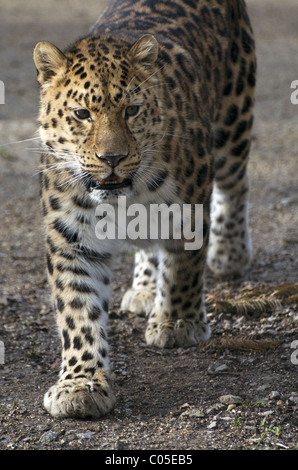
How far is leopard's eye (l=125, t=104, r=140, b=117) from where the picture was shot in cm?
498

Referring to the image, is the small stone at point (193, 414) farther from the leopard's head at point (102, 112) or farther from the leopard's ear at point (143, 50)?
the leopard's ear at point (143, 50)

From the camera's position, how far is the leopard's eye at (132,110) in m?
4.98

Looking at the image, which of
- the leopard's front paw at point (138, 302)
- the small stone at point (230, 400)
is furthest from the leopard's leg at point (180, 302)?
the small stone at point (230, 400)

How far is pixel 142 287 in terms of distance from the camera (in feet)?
22.2

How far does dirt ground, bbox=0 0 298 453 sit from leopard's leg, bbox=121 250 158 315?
0.31 ft

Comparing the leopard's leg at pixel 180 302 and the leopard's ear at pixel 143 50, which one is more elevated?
the leopard's ear at pixel 143 50

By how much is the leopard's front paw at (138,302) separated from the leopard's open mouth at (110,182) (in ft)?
5.75

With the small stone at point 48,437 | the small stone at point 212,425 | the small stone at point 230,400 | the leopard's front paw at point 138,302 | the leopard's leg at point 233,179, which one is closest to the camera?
the small stone at point 48,437

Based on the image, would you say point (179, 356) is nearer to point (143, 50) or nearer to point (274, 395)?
point (274, 395)

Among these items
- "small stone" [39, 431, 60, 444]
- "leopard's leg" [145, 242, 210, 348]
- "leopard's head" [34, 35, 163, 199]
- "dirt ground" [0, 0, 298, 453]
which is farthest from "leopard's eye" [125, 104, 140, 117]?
"small stone" [39, 431, 60, 444]

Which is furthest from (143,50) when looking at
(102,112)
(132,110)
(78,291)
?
(78,291)

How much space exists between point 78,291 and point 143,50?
1.62 metres

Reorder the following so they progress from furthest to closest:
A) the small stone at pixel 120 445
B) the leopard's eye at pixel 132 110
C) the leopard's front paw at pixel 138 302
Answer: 1. the leopard's front paw at pixel 138 302
2. the leopard's eye at pixel 132 110
3. the small stone at pixel 120 445

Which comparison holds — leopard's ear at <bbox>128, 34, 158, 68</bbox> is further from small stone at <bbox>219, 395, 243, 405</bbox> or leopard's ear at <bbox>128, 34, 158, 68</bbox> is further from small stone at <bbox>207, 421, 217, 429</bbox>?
small stone at <bbox>207, 421, 217, 429</bbox>
